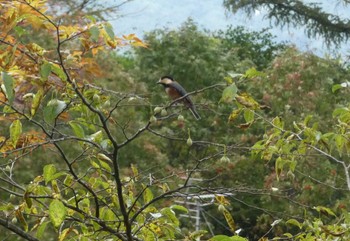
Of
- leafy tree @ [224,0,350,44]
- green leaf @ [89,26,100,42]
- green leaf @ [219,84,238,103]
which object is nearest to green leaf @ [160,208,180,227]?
green leaf @ [219,84,238,103]

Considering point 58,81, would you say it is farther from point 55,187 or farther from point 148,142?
point 148,142

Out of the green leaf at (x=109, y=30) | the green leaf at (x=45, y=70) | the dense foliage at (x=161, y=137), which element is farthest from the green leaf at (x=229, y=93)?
the green leaf at (x=45, y=70)

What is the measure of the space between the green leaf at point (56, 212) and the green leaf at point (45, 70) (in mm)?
317

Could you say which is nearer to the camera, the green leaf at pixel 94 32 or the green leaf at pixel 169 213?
the green leaf at pixel 94 32

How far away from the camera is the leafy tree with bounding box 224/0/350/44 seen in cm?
1605

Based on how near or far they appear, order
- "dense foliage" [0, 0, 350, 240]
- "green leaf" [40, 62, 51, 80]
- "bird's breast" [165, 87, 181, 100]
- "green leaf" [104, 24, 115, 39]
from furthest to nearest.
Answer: "bird's breast" [165, 87, 181, 100], "dense foliage" [0, 0, 350, 240], "green leaf" [104, 24, 115, 39], "green leaf" [40, 62, 51, 80]

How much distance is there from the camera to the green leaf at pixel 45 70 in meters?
2.05

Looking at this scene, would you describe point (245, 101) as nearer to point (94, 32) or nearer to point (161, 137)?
point (94, 32)


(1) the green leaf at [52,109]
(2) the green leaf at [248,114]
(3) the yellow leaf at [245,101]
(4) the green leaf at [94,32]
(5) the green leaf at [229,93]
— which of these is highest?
(4) the green leaf at [94,32]

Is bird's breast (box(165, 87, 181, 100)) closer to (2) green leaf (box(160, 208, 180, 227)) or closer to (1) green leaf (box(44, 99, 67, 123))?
(2) green leaf (box(160, 208, 180, 227))

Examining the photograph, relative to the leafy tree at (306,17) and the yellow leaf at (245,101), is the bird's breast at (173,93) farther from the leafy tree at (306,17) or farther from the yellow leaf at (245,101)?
the leafy tree at (306,17)

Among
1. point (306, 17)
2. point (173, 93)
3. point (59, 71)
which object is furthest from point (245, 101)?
point (306, 17)

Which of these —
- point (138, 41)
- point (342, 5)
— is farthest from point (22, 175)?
point (342, 5)

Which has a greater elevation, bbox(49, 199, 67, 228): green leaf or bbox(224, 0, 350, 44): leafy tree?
bbox(49, 199, 67, 228): green leaf
